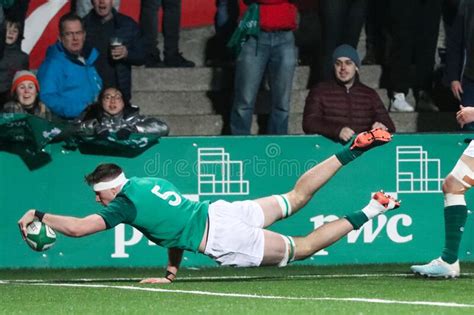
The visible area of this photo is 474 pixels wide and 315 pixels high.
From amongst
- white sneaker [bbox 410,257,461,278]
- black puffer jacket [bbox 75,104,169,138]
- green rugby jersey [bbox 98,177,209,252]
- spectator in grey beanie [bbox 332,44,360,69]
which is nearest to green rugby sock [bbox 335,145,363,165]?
white sneaker [bbox 410,257,461,278]

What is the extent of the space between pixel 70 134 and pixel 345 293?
4.61 meters

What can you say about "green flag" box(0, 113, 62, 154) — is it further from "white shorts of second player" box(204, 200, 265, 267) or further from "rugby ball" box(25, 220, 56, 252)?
"rugby ball" box(25, 220, 56, 252)

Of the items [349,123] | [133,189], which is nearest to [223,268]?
[349,123]

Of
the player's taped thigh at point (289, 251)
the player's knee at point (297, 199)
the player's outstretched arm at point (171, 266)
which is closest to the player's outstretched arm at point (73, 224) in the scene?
the player's outstretched arm at point (171, 266)

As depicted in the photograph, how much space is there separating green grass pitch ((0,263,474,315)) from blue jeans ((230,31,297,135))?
240 centimetres

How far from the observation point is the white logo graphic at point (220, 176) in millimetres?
14484

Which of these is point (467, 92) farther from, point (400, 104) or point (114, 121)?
point (114, 121)

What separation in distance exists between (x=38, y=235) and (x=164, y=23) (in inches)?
246

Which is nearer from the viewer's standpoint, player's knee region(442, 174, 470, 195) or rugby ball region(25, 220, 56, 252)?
rugby ball region(25, 220, 56, 252)

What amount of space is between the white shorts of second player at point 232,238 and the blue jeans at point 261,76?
12.9 feet

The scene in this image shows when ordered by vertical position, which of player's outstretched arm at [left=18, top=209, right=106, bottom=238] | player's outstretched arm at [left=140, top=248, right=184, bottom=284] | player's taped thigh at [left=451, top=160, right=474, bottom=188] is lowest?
player's outstretched arm at [left=140, top=248, right=184, bottom=284]

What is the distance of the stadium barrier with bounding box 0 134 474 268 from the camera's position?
14.4 metres

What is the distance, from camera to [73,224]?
1112cm

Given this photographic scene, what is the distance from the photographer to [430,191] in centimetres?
1459
